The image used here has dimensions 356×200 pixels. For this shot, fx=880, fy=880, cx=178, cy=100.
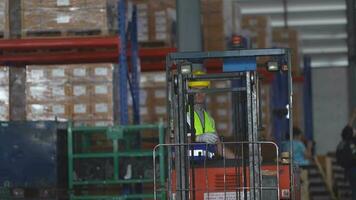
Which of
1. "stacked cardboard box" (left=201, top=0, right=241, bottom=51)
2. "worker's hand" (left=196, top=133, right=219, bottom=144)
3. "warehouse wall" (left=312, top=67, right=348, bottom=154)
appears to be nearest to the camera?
"worker's hand" (left=196, top=133, right=219, bottom=144)

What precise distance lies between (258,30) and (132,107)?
459 centimetres

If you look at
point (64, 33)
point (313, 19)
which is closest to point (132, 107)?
point (64, 33)

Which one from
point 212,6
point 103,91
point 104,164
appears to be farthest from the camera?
point 212,6

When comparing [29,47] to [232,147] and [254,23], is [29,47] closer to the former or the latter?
[232,147]

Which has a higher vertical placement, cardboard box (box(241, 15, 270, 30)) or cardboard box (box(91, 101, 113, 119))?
cardboard box (box(241, 15, 270, 30))

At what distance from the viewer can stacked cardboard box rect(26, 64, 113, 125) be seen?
11.3m

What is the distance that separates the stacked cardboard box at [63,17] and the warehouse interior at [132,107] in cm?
1

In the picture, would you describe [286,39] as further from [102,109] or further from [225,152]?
[225,152]

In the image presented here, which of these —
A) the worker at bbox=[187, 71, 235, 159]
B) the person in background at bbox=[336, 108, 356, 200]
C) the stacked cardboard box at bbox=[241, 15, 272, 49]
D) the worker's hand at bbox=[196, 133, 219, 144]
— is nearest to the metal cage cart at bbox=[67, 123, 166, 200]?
the worker at bbox=[187, 71, 235, 159]

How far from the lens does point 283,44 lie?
58.9 feet

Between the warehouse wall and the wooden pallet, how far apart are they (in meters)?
11.2

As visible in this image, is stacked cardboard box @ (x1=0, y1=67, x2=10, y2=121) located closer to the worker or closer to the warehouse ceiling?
the worker

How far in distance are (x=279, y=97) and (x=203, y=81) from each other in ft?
31.2

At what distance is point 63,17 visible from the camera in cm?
1145
